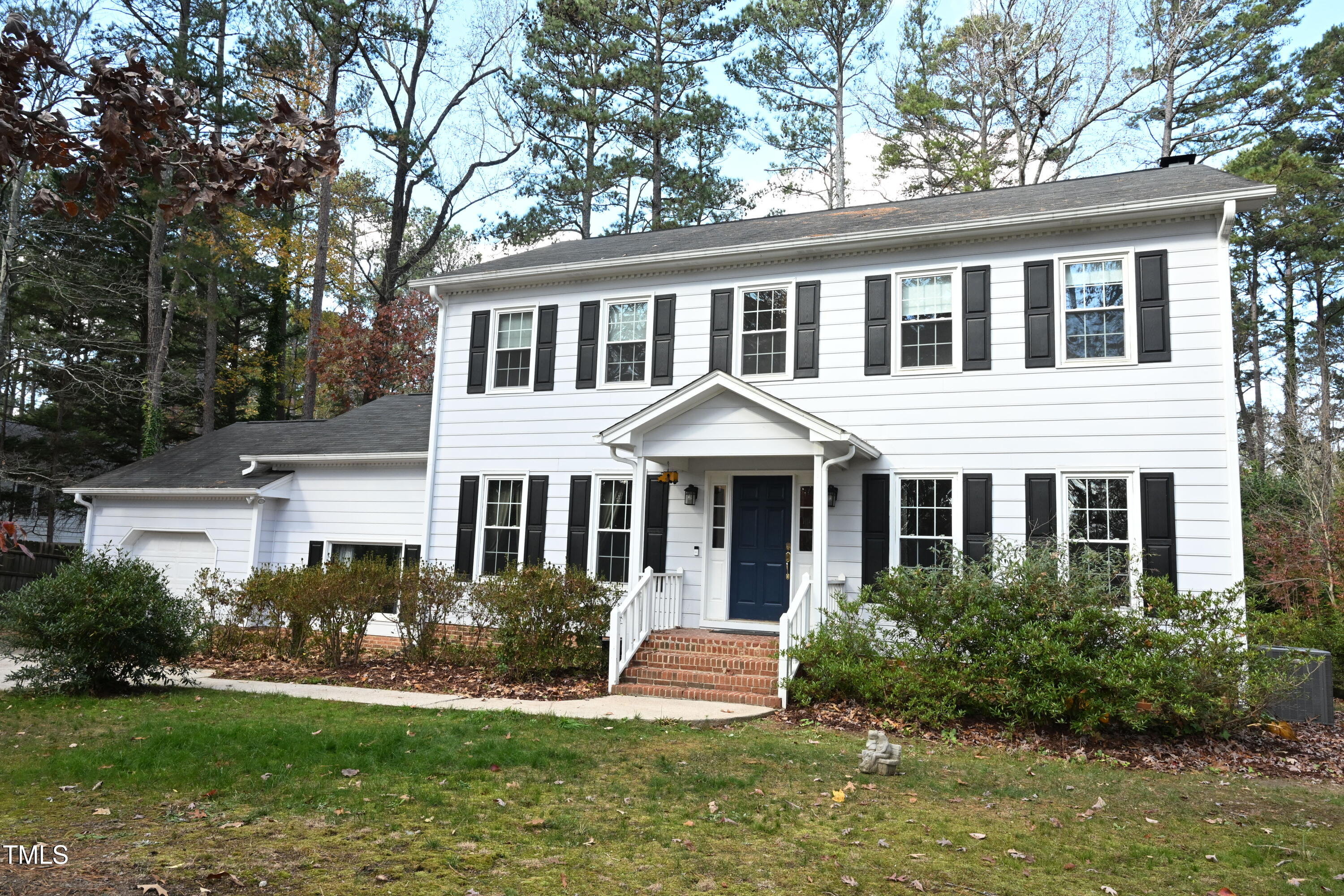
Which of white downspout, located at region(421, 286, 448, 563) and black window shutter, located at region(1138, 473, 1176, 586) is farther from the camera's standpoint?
white downspout, located at region(421, 286, 448, 563)

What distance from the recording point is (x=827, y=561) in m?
11.4

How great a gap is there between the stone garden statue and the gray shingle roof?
22.6 ft

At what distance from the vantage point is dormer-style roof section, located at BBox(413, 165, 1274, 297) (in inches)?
410

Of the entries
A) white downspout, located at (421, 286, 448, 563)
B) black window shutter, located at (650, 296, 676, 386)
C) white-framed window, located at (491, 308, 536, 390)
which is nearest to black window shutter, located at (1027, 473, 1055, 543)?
black window shutter, located at (650, 296, 676, 386)

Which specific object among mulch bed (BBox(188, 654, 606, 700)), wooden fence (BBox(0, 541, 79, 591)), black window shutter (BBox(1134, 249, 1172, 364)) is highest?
black window shutter (BBox(1134, 249, 1172, 364))

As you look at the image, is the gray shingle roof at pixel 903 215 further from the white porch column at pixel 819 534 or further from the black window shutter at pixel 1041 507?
the white porch column at pixel 819 534

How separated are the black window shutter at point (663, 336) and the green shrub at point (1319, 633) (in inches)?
299

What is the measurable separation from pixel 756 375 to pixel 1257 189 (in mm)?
5998

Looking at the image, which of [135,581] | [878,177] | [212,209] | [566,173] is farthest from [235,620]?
[878,177]

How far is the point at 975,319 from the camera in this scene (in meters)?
11.2

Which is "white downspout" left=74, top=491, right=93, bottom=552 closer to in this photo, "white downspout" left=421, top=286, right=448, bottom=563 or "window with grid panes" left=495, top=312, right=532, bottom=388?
"white downspout" left=421, top=286, right=448, bottom=563

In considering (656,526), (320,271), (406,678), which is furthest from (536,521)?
(320,271)

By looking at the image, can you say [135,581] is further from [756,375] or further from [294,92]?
[294,92]

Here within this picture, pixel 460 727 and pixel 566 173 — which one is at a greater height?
pixel 566 173
